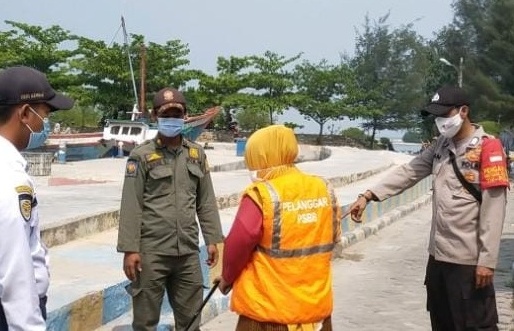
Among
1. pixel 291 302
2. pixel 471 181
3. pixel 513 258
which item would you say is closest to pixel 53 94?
pixel 291 302

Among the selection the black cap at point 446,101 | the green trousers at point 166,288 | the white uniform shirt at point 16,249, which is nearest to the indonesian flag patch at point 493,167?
the black cap at point 446,101

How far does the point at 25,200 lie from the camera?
7.11 ft

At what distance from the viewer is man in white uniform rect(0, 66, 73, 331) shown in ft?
6.92

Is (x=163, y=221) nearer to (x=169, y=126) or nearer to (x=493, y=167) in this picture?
(x=169, y=126)

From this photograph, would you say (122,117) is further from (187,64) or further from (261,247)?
(261,247)

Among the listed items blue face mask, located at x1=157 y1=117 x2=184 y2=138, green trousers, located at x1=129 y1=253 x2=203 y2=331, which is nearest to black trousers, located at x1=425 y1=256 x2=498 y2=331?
green trousers, located at x1=129 y1=253 x2=203 y2=331

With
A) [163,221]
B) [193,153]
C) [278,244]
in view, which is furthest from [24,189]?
[193,153]

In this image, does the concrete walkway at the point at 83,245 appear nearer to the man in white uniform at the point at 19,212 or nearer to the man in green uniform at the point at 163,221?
the man in green uniform at the point at 163,221

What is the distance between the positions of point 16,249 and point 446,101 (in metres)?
2.54

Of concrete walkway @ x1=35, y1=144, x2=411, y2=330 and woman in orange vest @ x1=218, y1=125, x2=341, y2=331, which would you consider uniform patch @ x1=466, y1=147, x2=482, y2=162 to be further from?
concrete walkway @ x1=35, y1=144, x2=411, y2=330

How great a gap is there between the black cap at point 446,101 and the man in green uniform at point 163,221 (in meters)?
1.37

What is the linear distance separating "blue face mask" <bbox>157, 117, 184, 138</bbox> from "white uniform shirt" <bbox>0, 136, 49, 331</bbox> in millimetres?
1877

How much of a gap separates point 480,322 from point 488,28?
141ft

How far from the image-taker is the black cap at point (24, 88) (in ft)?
7.88
